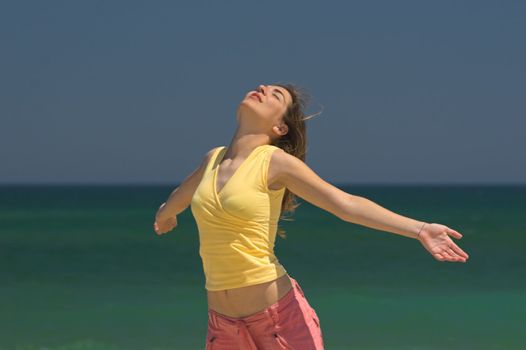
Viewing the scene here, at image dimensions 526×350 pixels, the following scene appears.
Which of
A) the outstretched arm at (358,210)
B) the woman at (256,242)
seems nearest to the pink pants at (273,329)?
the woman at (256,242)

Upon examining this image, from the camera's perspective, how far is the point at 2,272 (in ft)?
58.7

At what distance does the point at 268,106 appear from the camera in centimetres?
388

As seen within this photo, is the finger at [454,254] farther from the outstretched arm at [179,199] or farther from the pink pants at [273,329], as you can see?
the outstretched arm at [179,199]

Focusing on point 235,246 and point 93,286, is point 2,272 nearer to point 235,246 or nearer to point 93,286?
point 93,286

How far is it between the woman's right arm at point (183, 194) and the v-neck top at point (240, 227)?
33cm

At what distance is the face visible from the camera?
3859 mm

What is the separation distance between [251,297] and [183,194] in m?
0.70

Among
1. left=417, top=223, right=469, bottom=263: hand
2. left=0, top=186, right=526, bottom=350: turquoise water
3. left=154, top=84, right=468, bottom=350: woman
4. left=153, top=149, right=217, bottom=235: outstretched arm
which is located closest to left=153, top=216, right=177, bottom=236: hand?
left=153, top=149, right=217, bottom=235: outstretched arm

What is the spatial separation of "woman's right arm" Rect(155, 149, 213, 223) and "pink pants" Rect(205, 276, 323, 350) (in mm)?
644

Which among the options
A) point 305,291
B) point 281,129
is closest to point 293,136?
point 281,129

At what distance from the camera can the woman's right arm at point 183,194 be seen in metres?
4.10

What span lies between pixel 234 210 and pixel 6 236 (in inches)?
1189

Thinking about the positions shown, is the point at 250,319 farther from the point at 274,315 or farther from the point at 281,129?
the point at 281,129

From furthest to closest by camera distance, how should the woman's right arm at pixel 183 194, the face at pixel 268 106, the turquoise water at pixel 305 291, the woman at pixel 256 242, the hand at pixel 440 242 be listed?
1. the turquoise water at pixel 305 291
2. the woman's right arm at pixel 183 194
3. the face at pixel 268 106
4. the woman at pixel 256 242
5. the hand at pixel 440 242
